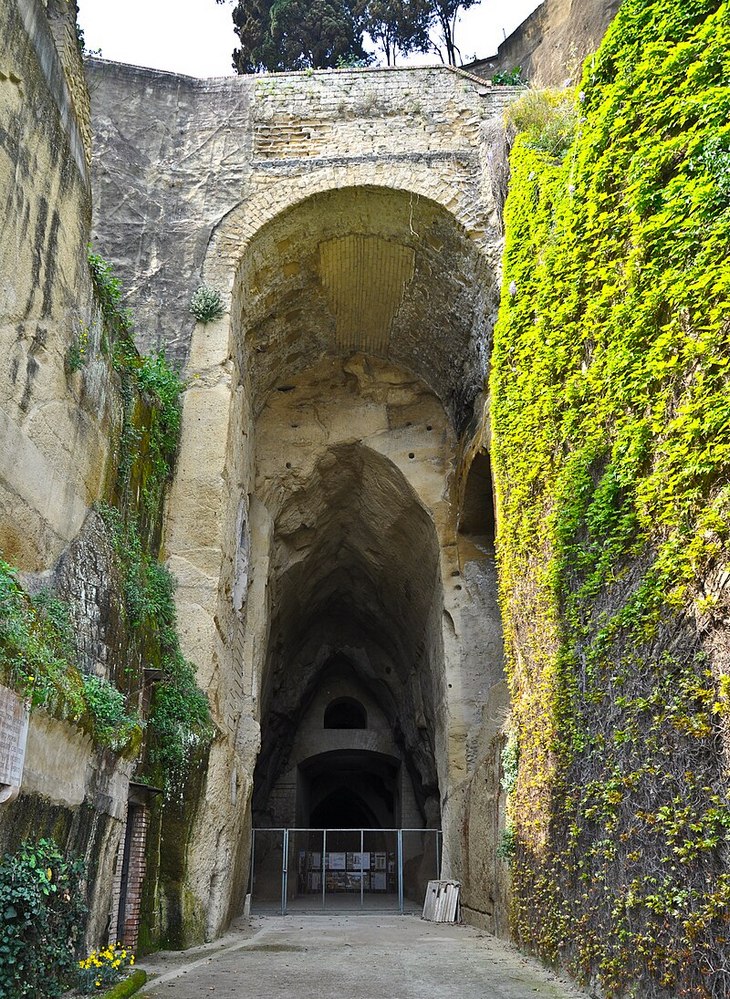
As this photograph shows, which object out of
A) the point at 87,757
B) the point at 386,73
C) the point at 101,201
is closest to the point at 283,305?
the point at 101,201

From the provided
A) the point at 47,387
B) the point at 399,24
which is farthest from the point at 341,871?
the point at 399,24

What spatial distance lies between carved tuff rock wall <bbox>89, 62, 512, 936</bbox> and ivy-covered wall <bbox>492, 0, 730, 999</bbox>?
3.08m

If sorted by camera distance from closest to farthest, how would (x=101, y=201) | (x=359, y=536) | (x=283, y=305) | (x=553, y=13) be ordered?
(x=101, y=201) < (x=283, y=305) < (x=553, y=13) < (x=359, y=536)

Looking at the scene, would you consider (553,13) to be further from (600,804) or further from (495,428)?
(600,804)

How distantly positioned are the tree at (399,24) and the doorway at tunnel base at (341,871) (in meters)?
18.9

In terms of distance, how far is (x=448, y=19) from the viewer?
2206 centimetres

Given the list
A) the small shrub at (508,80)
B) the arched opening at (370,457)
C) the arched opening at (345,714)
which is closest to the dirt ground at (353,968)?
the arched opening at (370,457)

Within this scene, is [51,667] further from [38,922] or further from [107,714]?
[38,922]

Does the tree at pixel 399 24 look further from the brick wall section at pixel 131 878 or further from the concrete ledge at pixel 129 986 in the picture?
the concrete ledge at pixel 129 986

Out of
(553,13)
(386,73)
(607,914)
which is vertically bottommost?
(607,914)

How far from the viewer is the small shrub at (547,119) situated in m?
9.16

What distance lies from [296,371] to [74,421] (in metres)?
7.74

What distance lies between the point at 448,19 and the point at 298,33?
509 cm

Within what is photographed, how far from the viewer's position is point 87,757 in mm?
6066
